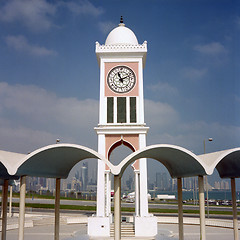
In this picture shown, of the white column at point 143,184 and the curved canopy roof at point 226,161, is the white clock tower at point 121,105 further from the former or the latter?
the curved canopy roof at point 226,161

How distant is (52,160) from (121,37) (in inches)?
753

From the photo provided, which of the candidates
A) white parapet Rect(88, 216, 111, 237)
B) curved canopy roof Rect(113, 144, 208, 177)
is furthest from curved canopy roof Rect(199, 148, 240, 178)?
white parapet Rect(88, 216, 111, 237)

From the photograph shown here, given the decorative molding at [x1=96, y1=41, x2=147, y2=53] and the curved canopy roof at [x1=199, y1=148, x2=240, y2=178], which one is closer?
the curved canopy roof at [x1=199, y1=148, x2=240, y2=178]

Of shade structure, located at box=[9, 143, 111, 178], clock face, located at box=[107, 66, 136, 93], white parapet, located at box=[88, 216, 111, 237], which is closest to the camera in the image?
shade structure, located at box=[9, 143, 111, 178]

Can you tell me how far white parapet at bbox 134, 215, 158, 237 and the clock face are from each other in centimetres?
1209

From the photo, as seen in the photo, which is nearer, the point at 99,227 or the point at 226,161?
the point at 226,161

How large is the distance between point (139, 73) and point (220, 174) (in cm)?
1487

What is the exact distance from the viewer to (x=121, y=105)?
104 ft

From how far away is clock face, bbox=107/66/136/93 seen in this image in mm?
32344

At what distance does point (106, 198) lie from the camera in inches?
1188

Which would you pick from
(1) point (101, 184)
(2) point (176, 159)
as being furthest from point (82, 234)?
(2) point (176, 159)

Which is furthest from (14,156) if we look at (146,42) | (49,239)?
(146,42)

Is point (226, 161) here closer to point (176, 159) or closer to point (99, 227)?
point (176, 159)

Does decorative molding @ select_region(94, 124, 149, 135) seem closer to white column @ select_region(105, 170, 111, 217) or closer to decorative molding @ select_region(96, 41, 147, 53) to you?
white column @ select_region(105, 170, 111, 217)
